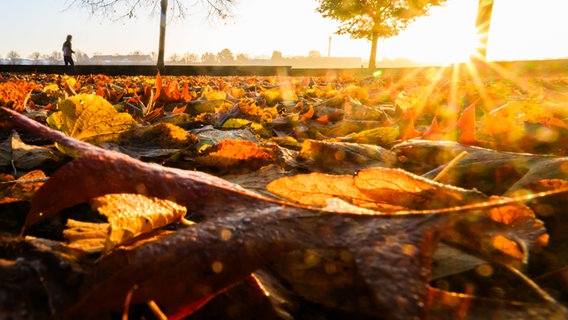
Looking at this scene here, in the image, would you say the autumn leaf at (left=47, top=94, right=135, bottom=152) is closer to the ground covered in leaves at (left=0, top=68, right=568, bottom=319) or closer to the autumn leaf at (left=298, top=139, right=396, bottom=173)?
the ground covered in leaves at (left=0, top=68, right=568, bottom=319)

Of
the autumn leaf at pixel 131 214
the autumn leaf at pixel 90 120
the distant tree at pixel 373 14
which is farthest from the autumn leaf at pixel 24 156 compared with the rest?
the distant tree at pixel 373 14

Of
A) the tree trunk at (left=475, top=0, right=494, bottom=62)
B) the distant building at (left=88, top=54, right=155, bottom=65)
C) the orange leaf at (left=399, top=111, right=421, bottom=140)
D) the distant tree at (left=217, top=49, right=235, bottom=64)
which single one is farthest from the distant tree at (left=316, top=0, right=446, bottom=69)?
the distant building at (left=88, top=54, right=155, bottom=65)

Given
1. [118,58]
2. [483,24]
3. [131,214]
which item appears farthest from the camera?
[118,58]

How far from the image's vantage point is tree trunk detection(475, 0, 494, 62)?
44.2ft

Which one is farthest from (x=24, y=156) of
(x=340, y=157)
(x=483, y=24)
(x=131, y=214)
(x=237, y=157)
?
(x=483, y=24)

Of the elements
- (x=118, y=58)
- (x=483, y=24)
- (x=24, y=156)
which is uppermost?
(x=118, y=58)

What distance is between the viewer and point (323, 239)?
452 millimetres

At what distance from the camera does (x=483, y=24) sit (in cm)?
1377

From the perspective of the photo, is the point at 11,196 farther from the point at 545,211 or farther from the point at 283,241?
the point at 545,211

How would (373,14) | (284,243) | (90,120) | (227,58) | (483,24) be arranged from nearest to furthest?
(284,243) → (90,120) → (483,24) → (373,14) → (227,58)

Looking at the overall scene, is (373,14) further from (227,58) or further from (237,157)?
(227,58)

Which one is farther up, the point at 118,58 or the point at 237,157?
the point at 118,58

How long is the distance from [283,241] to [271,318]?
12cm

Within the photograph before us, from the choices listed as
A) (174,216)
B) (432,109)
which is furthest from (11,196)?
(432,109)
